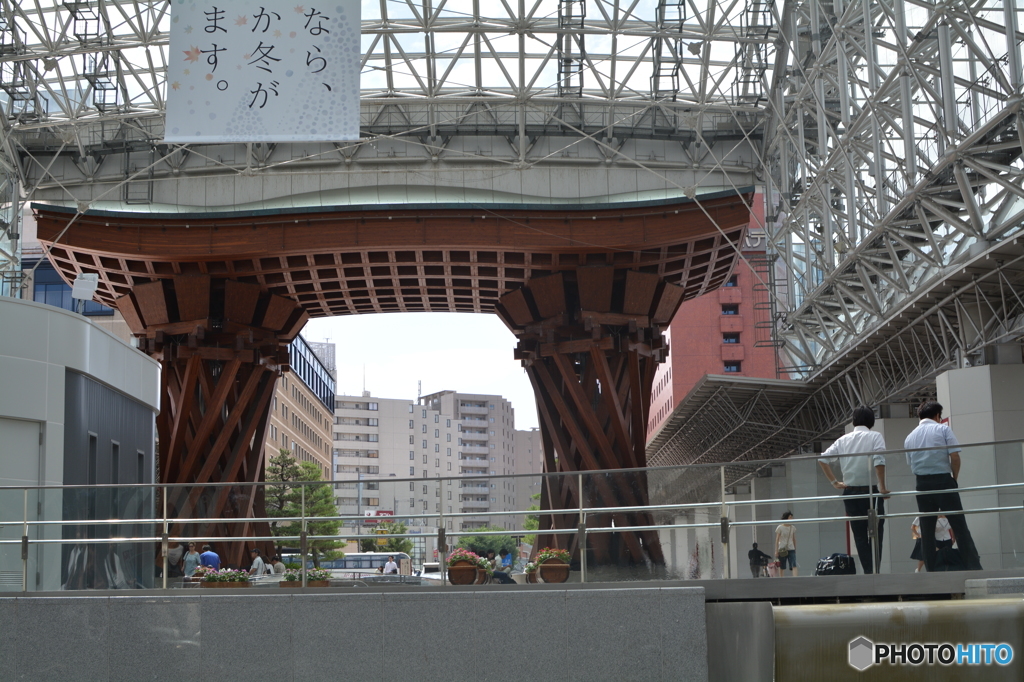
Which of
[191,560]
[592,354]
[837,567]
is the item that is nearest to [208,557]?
[191,560]

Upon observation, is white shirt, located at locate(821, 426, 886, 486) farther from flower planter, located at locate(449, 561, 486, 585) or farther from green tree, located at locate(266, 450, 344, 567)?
green tree, located at locate(266, 450, 344, 567)

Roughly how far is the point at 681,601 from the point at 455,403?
160 m

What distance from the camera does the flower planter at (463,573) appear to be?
13352 mm

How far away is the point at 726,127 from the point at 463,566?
26100mm

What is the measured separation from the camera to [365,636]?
13.0m

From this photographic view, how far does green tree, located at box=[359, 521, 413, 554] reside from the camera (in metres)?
13.8

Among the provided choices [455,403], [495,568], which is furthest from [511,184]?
[455,403]

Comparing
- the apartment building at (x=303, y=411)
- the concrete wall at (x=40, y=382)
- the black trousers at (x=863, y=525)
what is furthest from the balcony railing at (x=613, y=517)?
the apartment building at (x=303, y=411)

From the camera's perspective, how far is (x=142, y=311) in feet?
119

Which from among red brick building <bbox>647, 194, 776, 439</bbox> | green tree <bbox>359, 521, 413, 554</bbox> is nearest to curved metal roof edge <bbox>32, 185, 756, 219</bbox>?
green tree <bbox>359, 521, 413, 554</bbox>

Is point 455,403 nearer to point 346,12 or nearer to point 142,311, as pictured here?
point 142,311

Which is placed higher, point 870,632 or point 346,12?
point 346,12

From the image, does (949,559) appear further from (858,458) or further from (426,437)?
(426,437)

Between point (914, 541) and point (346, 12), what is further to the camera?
point (346, 12)
